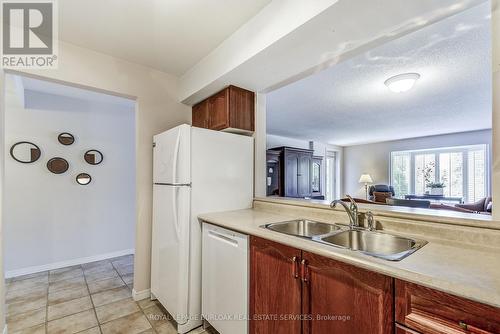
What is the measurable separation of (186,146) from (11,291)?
2505mm

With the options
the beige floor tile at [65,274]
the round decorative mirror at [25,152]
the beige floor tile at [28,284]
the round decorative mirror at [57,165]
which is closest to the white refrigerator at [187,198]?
the beige floor tile at [65,274]

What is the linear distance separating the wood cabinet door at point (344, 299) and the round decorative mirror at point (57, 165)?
338 centimetres

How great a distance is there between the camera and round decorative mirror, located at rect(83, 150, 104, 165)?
332cm

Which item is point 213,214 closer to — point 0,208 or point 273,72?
point 273,72

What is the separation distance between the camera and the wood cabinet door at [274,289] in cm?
126

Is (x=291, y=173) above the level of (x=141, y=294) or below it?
above

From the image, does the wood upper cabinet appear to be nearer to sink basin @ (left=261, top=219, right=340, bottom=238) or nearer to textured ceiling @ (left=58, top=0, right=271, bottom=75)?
textured ceiling @ (left=58, top=0, right=271, bottom=75)

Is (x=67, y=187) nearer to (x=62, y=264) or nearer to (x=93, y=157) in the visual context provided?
(x=93, y=157)

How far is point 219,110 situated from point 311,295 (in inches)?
69.0

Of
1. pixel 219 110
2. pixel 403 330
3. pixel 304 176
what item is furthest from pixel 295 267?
pixel 304 176

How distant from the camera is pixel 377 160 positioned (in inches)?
298

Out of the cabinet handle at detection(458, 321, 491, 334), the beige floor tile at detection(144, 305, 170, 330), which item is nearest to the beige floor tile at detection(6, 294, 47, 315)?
the beige floor tile at detection(144, 305, 170, 330)

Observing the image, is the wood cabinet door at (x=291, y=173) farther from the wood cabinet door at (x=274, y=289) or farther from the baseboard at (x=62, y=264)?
the wood cabinet door at (x=274, y=289)

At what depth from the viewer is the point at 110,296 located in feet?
7.73
